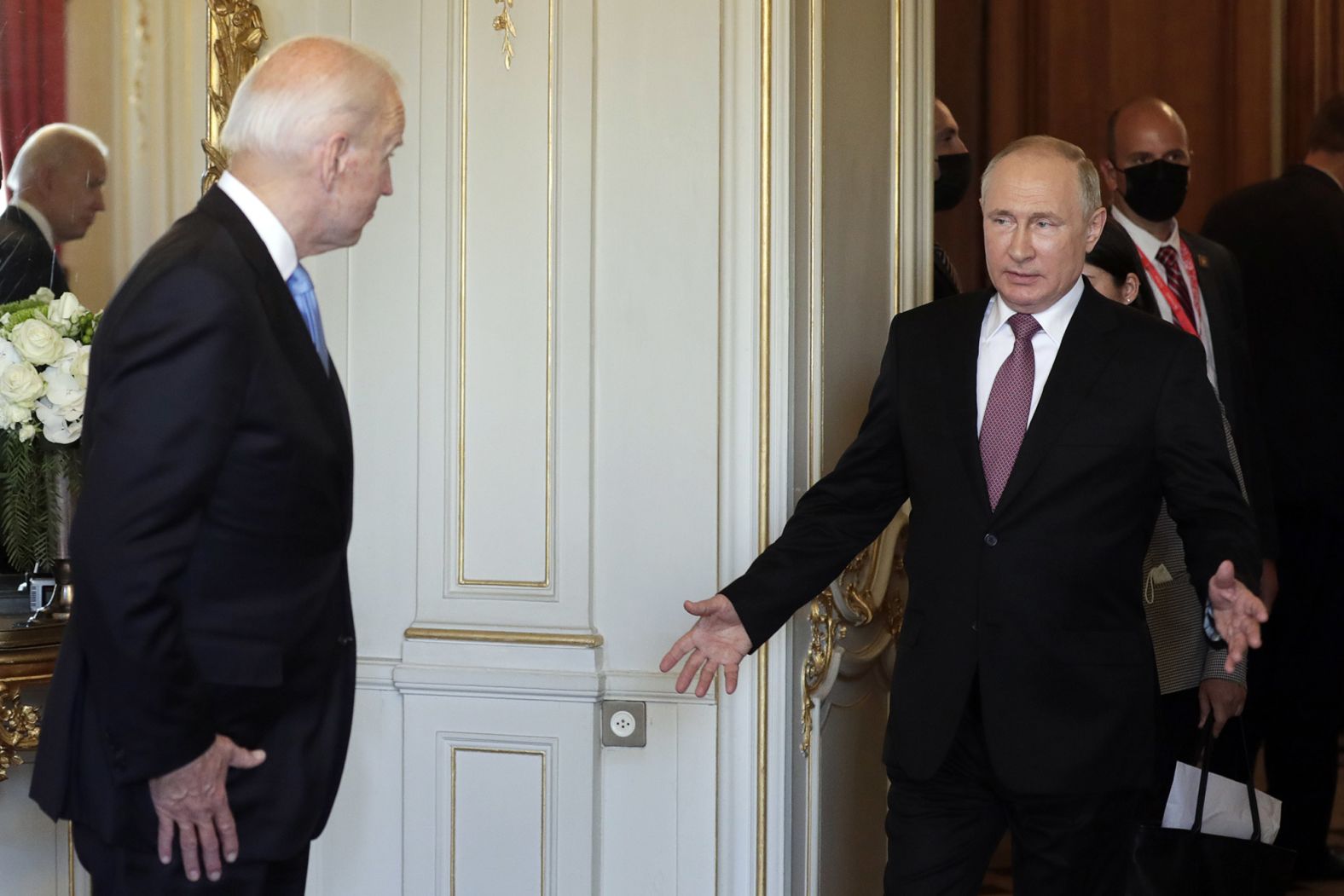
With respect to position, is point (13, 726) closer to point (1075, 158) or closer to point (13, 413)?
point (13, 413)

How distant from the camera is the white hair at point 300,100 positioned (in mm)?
2141

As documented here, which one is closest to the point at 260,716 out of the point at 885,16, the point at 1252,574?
the point at 1252,574

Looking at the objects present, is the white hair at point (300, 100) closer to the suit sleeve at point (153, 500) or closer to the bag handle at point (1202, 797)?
the suit sleeve at point (153, 500)

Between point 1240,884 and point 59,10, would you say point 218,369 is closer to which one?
point 59,10

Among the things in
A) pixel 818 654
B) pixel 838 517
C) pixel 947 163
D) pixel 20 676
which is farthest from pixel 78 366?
pixel 947 163

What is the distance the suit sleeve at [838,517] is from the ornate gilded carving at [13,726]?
136 cm

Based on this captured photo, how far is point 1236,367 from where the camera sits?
14.9ft

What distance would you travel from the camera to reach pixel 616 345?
3.24m

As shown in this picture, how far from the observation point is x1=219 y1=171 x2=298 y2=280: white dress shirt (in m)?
2.16

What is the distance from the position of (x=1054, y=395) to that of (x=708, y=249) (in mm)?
838

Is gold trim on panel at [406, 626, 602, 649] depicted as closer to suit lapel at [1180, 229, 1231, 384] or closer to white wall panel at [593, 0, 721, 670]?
white wall panel at [593, 0, 721, 670]

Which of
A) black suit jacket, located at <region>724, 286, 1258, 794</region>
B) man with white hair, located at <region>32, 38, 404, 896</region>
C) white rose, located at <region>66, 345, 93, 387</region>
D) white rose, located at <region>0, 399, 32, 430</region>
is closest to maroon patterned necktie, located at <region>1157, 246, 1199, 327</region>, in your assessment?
black suit jacket, located at <region>724, 286, 1258, 794</region>

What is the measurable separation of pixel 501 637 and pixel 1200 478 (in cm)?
148

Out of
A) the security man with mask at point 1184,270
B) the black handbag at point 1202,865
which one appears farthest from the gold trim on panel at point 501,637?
the security man with mask at point 1184,270
